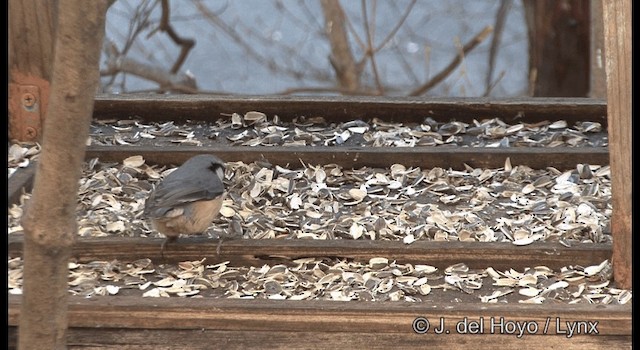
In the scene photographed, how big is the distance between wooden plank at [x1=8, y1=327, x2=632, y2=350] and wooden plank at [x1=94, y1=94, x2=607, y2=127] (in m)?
1.37

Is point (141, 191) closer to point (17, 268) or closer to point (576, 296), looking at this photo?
point (17, 268)

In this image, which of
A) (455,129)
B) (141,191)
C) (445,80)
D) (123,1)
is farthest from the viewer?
(445,80)

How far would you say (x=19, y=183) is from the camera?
10.3 feet

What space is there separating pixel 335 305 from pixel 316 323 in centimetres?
7

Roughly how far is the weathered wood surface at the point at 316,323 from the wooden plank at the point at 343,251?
30 centimetres

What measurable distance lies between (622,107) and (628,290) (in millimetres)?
459

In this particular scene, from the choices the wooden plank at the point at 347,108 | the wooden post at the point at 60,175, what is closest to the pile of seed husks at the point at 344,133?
the wooden plank at the point at 347,108

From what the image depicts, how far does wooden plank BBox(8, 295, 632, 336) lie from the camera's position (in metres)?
2.53

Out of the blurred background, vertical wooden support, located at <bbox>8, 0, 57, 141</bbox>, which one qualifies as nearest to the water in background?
the blurred background

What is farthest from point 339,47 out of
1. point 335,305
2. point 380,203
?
point 335,305

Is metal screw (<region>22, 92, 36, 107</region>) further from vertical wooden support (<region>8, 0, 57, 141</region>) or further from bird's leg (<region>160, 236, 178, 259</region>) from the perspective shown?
bird's leg (<region>160, 236, 178, 259</region>)

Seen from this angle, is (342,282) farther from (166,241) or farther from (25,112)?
(25,112)

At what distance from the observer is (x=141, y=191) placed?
10.8 feet

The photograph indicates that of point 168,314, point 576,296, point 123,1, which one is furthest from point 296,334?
point 123,1
